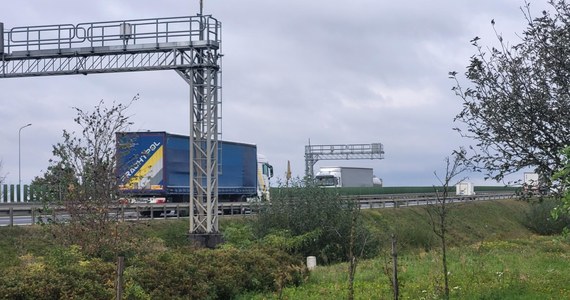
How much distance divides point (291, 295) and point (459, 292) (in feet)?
8.83

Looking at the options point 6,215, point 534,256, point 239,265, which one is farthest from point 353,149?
point 239,265

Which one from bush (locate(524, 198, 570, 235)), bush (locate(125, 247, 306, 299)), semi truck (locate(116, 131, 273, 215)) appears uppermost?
semi truck (locate(116, 131, 273, 215))

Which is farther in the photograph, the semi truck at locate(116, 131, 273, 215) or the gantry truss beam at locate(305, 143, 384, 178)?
the gantry truss beam at locate(305, 143, 384, 178)

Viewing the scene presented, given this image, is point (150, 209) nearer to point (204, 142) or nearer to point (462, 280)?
point (204, 142)

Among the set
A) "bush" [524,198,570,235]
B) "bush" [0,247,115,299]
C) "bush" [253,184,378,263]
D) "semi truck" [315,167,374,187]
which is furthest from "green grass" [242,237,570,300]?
"semi truck" [315,167,374,187]

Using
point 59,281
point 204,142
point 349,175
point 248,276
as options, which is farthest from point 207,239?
point 349,175

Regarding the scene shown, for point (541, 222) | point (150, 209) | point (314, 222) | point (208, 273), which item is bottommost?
point (541, 222)

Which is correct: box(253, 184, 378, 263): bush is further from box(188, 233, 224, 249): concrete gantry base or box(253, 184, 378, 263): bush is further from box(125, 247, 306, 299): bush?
box(125, 247, 306, 299): bush

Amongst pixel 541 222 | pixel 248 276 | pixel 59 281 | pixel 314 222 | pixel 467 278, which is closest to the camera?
pixel 59 281

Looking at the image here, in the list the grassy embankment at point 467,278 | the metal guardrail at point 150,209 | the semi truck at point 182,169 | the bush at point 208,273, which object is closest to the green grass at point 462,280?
the grassy embankment at point 467,278

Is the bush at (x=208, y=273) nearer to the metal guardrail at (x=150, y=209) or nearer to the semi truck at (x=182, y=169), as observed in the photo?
the metal guardrail at (x=150, y=209)

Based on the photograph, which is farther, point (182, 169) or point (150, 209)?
point (182, 169)

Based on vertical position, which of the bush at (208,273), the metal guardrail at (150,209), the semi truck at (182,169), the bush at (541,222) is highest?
the semi truck at (182,169)

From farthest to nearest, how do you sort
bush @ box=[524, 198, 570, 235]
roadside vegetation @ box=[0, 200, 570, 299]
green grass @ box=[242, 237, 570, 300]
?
bush @ box=[524, 198, 570, 235]
green grass @ box=[242, 237, 570, 300]
roadside vegetation @ box=[0, 200, 570, 299]
